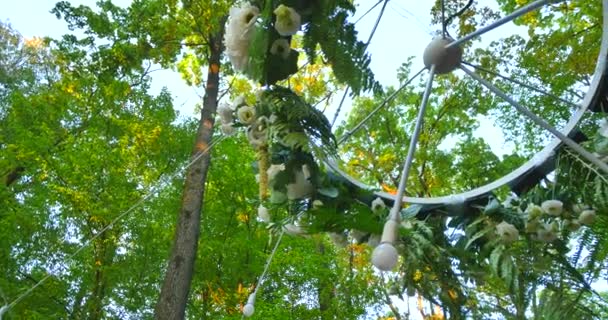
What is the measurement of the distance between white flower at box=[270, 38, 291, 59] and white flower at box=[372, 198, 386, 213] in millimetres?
585

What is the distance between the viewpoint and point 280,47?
1.38 meters

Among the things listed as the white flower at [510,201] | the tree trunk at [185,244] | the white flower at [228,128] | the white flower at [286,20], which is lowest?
the white flower at [286,20]

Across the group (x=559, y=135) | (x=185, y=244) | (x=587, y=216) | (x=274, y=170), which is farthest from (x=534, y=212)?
(x=185, y=244)

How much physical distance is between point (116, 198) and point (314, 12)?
5232 mm

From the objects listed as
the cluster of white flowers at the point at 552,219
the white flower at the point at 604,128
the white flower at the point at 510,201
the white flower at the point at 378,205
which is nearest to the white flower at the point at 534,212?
the cluster of white flowers at the point at 552,219

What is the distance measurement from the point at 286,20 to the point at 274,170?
0.37 metres

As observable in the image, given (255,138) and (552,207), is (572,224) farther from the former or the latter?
(255,138)

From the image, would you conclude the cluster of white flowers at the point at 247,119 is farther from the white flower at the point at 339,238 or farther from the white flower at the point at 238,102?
the white flower at the point at 339,238

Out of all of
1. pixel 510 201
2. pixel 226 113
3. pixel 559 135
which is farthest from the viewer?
pixel 510 201

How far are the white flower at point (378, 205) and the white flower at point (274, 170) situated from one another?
15.6 inches

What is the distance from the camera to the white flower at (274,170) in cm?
146

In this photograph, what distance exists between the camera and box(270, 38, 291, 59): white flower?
1379 millimetres

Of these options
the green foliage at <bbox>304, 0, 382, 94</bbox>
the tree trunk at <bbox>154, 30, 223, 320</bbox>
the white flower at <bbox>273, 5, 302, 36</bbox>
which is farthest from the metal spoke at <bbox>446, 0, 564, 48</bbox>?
the tree trunk at <bbox>154, 30, 223, 320</bbox>

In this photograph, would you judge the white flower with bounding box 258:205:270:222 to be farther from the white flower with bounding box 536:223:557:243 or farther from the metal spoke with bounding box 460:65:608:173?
the white flower with bounding box 536:223:557:243
